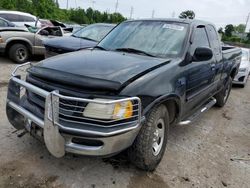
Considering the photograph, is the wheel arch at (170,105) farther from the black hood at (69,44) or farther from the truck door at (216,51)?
the black hood at (69,44)

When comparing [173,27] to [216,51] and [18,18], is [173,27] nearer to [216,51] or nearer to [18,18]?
[216,51]

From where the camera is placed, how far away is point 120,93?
8.51 feet

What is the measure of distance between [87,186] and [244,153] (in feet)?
8.12

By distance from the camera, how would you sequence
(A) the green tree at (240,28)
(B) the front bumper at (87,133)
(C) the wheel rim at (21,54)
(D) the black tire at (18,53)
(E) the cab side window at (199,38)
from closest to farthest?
(B) the front bumper at (87,133) < (E) the cab side window at (199,38) < (D) the black tire at (18,53) < (C) the wheel rim at (21,54) < (A) the green tree at (240,28)

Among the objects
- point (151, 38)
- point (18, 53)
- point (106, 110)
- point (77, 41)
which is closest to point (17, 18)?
point (18, 53)

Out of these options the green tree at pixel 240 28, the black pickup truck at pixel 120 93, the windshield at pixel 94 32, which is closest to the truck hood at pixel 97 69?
the black pickup truck at pixel 120 93

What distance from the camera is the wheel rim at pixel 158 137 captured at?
10.3 ft

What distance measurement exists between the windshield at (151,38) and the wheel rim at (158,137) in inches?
36.7

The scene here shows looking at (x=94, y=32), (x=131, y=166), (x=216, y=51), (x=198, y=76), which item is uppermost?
(x=216, y=51)

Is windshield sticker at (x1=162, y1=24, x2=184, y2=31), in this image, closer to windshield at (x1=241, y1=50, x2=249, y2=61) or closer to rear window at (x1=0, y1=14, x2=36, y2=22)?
windshield at (x1=241, y1=50, x2=249, y2=61)

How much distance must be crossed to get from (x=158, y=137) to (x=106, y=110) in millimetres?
1032

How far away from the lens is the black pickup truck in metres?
2.51

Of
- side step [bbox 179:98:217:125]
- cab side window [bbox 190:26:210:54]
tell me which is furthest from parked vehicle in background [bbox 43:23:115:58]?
side step [bbox 179:98:217:125]

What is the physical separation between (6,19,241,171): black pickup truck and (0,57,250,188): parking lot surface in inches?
11.2
